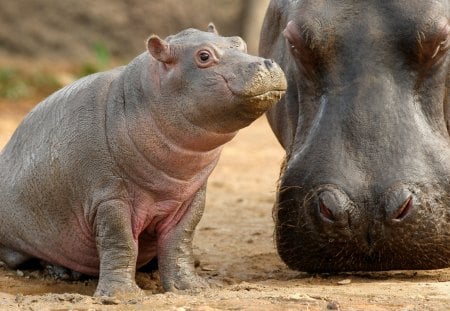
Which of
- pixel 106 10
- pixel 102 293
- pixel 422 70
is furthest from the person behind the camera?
pixel 106 10

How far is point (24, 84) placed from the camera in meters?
13.8

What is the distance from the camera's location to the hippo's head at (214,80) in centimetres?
431

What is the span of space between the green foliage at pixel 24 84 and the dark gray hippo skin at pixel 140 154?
8.50m

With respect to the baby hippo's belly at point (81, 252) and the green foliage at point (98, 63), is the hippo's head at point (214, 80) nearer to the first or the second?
the baby hippo's belly at point (81, 252)

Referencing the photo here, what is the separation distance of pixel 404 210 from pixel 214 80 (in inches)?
40.7

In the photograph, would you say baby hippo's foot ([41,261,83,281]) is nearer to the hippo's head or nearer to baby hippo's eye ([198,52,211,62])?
the hippo's head

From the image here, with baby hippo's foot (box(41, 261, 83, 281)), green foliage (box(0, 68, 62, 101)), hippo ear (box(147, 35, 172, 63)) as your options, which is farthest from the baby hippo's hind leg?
green foliage (box(0, 68, 62, 101))

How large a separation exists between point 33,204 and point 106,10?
9.58 metres

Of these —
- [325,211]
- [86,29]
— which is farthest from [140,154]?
[86,29]

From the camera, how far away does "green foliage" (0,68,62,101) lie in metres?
13.5

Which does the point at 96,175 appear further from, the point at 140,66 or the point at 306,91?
the point at 306,91

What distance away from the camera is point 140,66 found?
4.85 metres

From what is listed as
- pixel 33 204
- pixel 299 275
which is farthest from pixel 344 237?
pixel 33 204

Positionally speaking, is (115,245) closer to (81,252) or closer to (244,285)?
(81,252)
